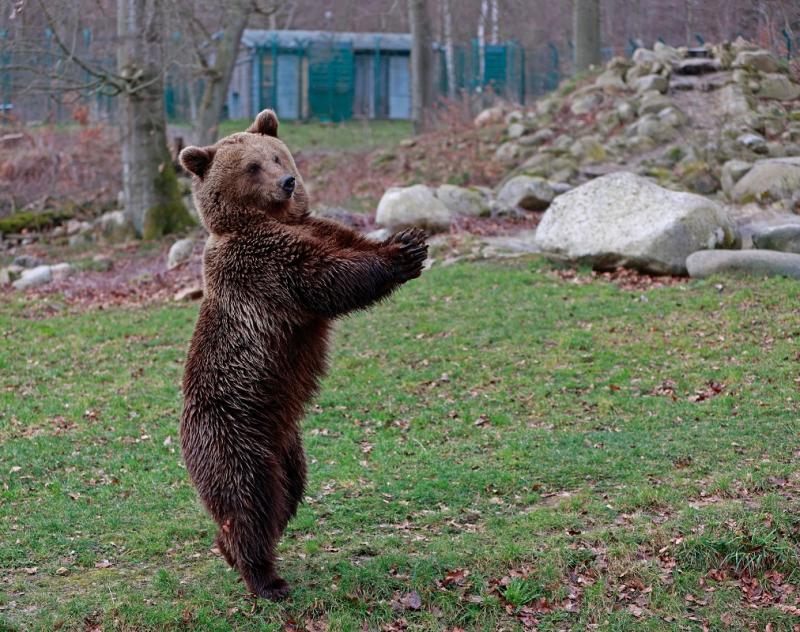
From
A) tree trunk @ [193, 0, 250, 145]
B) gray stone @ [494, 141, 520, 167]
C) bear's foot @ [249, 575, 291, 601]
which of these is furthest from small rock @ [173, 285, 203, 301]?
bear's foot @ [249, 575, 291, 601]

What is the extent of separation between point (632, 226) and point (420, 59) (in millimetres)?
16999

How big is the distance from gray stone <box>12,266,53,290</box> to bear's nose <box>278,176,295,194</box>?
46.9 feet

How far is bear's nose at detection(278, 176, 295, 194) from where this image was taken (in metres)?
5.91

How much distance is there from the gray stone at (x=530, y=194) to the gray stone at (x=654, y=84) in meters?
5.44

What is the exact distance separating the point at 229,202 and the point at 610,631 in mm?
3747

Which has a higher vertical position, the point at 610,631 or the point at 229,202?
the point at 229,202

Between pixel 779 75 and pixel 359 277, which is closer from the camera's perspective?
pixel 359 277

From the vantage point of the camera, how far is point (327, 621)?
624 cm

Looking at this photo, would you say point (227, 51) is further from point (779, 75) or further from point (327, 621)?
point (327, 621)

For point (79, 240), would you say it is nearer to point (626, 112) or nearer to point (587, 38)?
point (626, 112)

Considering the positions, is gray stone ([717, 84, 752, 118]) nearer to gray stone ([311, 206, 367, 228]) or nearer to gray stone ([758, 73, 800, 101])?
gray stone ([758, 73, 800, 101])

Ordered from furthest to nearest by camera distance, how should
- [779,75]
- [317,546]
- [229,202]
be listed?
[779,75] < [317,546] < [229,202]

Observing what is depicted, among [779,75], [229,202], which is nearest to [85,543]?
[229,202]

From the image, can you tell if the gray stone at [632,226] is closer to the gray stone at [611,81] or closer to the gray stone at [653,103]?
the gray stone at [653,103]
